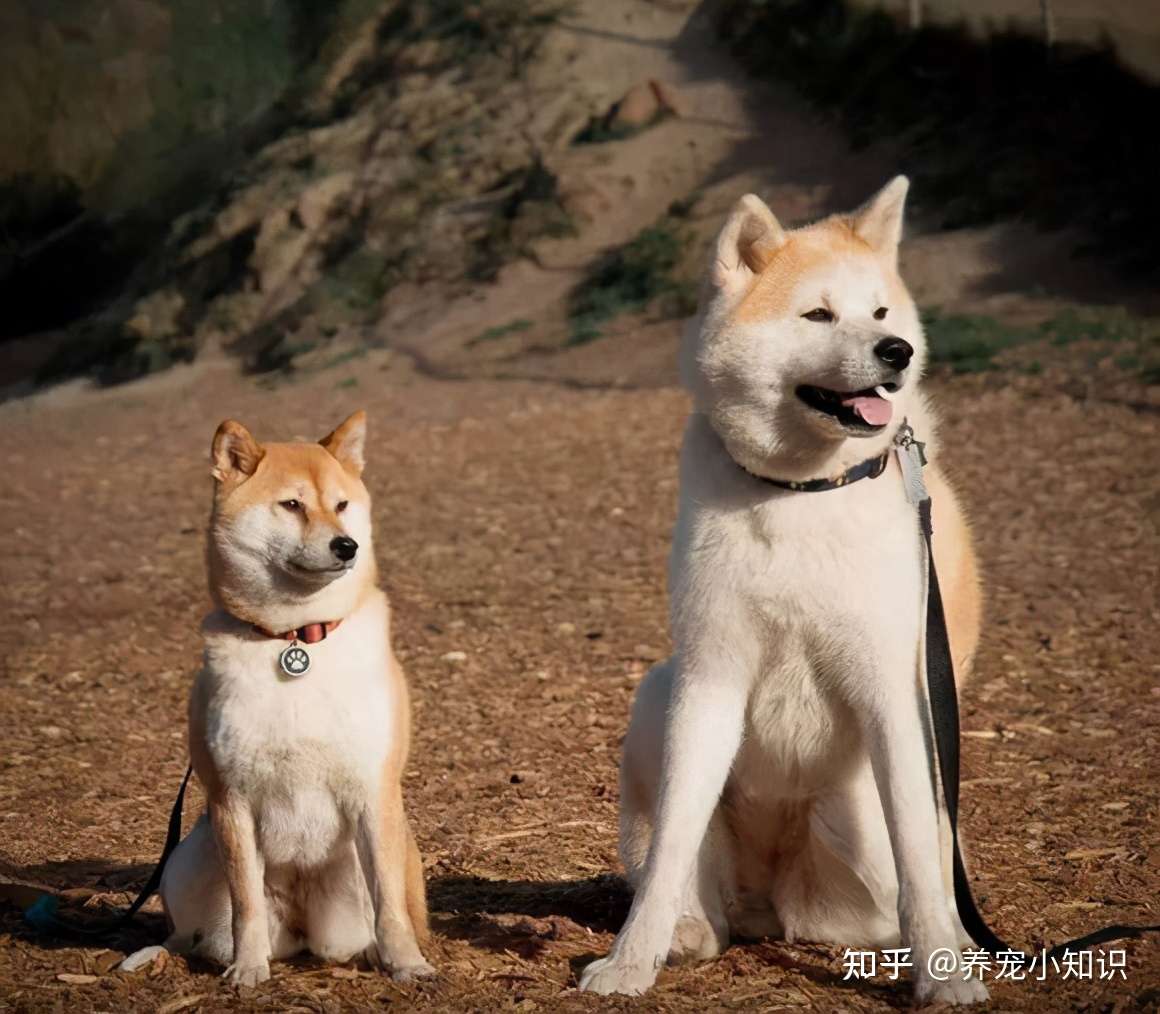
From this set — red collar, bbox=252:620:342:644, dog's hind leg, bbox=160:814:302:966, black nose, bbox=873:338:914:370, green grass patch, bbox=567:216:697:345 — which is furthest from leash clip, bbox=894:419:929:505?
green grass patch, bbox=567:216:697:345

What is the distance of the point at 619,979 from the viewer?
122 inches

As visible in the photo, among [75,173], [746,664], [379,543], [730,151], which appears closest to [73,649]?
[379,543]

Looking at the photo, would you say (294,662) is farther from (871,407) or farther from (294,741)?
(871,407)

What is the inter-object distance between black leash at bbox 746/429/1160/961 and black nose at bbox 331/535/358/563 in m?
0.93

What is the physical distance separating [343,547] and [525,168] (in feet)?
60.4

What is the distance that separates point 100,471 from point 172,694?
6.01 m

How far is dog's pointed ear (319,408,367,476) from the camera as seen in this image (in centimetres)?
353

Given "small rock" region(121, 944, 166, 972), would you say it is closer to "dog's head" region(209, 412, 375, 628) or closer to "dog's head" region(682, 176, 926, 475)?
"dog's head" region(209, 412, 375, 628)

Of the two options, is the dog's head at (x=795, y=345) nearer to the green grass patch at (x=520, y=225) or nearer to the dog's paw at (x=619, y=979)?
the dog's paw at (x=619, y=979)

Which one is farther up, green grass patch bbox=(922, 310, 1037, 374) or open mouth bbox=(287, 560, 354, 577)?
open mouth bbox=(287, 560, 354, 577)

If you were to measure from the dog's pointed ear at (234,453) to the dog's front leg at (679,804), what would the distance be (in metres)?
1.14

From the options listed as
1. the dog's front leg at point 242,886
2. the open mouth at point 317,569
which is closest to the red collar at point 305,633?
the open mouth at point 317,569

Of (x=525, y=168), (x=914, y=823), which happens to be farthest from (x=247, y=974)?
(x=525, y=168)

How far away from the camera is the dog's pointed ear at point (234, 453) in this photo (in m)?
3.30
